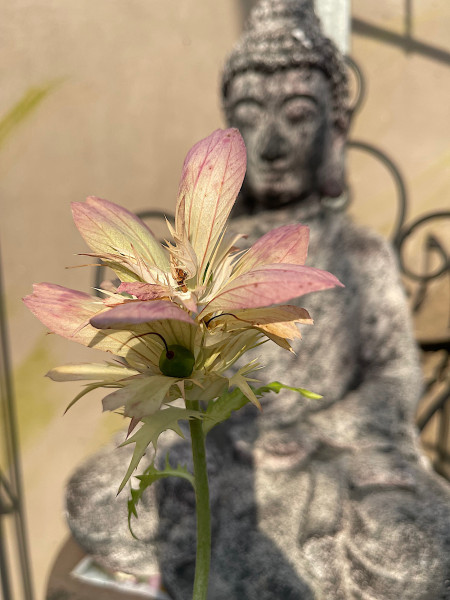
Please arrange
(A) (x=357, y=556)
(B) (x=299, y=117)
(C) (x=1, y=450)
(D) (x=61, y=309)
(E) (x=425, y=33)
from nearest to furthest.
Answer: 1. (D) (x=61, y=309)
2. (A) (x=357, y=556)
3. (B) (x=299, y=117)
4. (C) (x=1, y=450)
5. (E) (x=425, y=33)

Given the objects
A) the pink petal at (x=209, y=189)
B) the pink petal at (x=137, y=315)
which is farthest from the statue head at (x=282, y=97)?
the pink petal at (x=137, y=315)

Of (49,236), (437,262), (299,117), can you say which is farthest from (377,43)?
(49,236)

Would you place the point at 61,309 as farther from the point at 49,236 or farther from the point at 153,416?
the point at 49,236

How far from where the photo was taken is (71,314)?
313 mm

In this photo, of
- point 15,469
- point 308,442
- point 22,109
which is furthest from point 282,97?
point 15,469

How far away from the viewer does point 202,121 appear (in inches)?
71.4

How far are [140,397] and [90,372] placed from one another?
5 cm

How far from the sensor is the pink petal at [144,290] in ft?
0.96

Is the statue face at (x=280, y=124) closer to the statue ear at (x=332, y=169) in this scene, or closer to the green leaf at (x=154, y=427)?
the statue ear at (x=332, y=169)

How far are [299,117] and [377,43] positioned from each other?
0.96 m

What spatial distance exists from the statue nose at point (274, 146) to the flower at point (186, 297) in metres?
0.76

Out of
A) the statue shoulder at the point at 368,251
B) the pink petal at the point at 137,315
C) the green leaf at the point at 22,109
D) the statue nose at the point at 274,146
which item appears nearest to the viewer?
the pink petal at the point at 137,315

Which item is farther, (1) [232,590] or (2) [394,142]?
(2) [394,142]

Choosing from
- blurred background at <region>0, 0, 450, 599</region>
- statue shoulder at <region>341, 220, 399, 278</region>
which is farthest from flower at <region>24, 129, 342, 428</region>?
blurred background at <region>0, 0, 450, 599</region>
